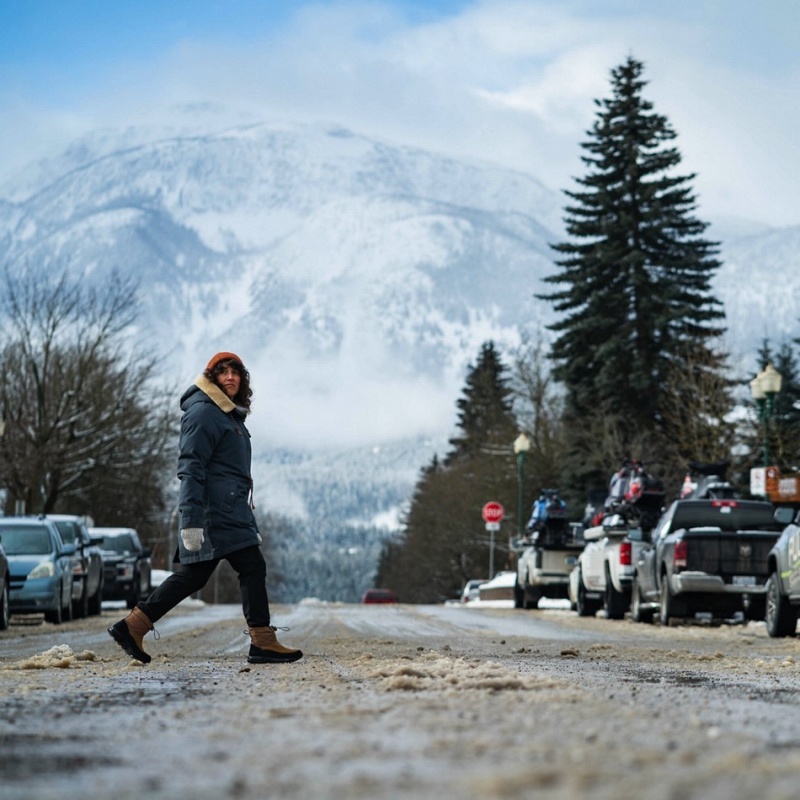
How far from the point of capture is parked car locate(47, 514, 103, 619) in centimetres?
2716

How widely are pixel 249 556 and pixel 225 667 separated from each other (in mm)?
769

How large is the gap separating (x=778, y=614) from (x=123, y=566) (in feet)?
65.2

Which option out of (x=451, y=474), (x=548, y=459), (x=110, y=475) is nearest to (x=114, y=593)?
(x=110, y=475)

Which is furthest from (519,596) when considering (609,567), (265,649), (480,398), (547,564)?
(480,398)

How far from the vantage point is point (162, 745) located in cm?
553

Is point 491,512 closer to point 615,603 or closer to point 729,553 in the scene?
point 615,603

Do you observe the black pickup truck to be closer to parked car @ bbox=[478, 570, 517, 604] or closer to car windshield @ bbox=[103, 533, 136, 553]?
car windshield @ bbox=[103, 533, 136, 553]

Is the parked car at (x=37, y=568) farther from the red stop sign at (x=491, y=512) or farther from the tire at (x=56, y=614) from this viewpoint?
the red stop sign at (x=491, y=512)

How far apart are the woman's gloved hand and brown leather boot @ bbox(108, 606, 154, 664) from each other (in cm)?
76

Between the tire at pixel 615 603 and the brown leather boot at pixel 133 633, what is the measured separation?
17.5 meters

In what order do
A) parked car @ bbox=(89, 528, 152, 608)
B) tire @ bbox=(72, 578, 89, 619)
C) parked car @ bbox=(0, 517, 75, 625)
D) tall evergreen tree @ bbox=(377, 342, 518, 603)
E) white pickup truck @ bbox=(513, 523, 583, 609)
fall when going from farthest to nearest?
tall evergreen tree @ bbox=(377, 342, 518, 603) < parked car @ bbox=(89, 528, 152, 608) < white pickup truck @ bbox=(513, 523, 583, 609) < tire @ bbox=(72, 578, 89, 619) < parked car @ bbox=(0, 517, 75, 625)

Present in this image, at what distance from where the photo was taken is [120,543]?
122 ft

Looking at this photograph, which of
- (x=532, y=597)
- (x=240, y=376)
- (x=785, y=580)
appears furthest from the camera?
(x=532, y=597)

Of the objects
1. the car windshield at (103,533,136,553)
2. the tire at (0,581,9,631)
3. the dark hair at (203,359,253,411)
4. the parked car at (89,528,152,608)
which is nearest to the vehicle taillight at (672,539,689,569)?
the tire at (0,581,9,631)
